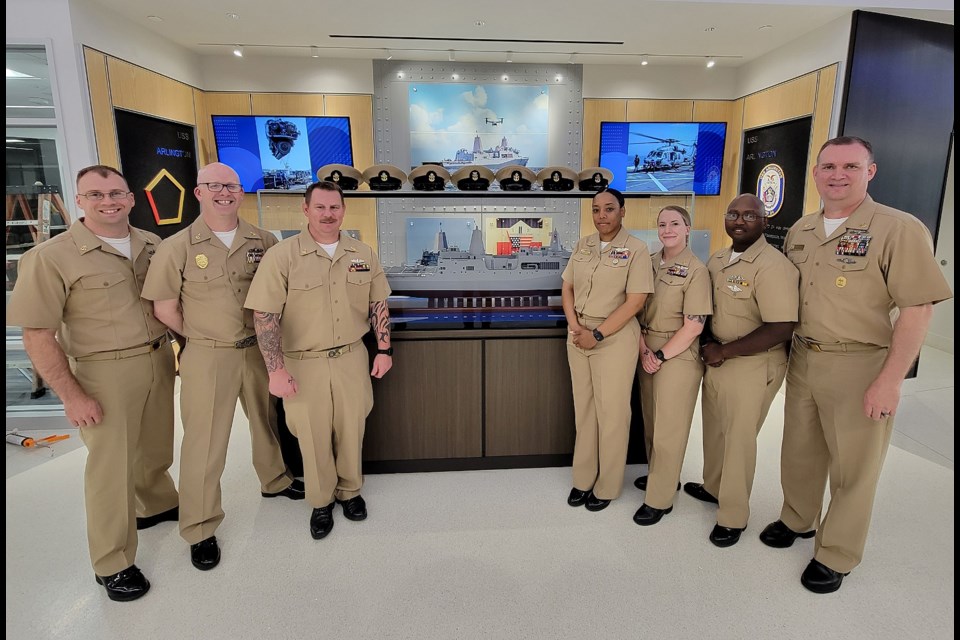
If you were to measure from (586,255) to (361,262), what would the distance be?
114 cm

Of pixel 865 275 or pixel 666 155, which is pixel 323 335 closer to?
pixel 865 275

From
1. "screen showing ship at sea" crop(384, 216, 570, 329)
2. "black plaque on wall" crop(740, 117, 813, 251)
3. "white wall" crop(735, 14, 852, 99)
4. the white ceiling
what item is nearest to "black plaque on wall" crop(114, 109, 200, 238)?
the white ceiling

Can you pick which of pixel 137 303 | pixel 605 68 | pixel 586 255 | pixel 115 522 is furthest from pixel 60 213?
pixel 605 68

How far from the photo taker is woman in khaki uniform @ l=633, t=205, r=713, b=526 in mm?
2447

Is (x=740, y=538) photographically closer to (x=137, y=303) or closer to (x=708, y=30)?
(x=137, y=303)

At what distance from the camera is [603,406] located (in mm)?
2668

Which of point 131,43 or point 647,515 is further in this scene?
point 131,43

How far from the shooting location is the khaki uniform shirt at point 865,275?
1.95 metres

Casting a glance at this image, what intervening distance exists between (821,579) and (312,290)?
2574 mm

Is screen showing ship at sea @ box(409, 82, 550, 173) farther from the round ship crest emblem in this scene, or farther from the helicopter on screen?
the round ship crest emblem

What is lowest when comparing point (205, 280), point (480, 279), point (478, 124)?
point (480, 279)

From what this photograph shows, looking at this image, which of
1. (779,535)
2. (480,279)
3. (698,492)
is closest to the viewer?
(779,535)

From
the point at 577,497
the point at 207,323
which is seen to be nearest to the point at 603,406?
the point at 577,497

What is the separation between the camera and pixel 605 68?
20.3ft
